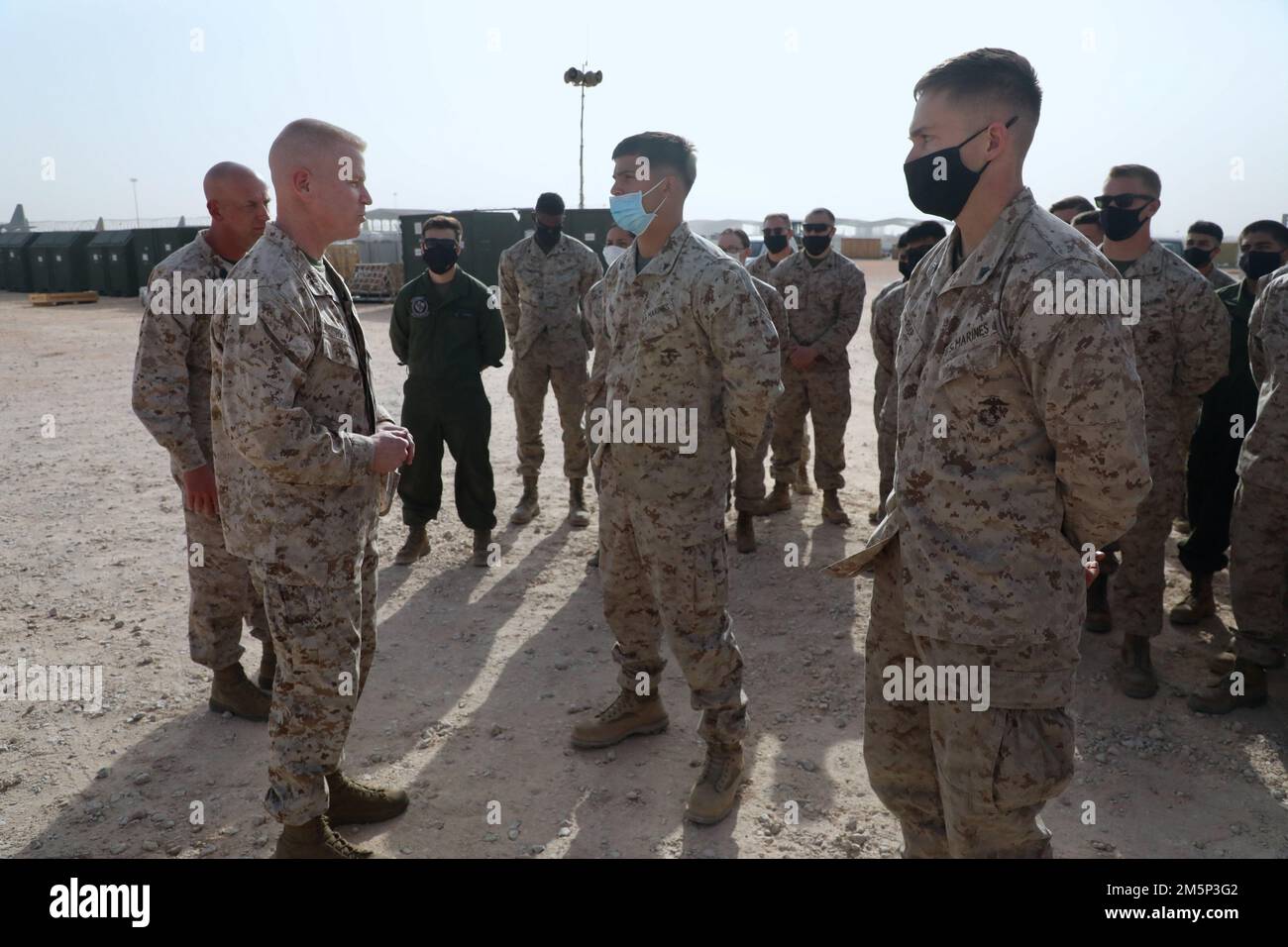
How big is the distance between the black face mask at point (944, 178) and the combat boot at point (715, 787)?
79.3 inches

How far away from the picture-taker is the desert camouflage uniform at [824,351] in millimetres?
6512

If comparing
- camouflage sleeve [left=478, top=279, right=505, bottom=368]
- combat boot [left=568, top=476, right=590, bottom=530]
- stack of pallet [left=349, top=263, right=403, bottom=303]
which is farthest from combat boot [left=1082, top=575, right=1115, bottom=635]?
stack of pallet [left=349, top=263, right=403, bottom=303]

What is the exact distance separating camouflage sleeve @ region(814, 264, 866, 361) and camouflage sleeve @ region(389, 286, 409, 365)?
296 centimetres

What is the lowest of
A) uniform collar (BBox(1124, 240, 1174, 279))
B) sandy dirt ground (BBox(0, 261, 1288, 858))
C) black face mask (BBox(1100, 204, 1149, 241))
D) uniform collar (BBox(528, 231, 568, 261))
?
sandy dirt ground (BBox(0, 261, 1288, 858))

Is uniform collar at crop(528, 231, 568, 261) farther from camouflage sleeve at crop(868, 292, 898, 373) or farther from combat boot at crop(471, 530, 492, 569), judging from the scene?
camouflage sleeve at crop(868, 292, 898, 373)

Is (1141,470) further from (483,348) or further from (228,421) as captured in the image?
(483,348)

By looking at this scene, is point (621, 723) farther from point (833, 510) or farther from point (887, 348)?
point (833, 510)

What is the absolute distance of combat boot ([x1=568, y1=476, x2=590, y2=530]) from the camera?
640 centimetres

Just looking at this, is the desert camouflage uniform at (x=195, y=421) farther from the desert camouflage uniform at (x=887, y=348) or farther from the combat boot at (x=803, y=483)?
the combat boot at (x=803, y=483)

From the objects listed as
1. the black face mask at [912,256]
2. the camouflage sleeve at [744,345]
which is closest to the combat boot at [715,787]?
the camouflage sleeve at [744,345]

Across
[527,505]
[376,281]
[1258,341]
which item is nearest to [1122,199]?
[1258,341]
